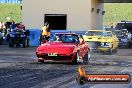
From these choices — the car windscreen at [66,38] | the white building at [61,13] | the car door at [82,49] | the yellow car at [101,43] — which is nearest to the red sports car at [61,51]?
the car door at [82,49]

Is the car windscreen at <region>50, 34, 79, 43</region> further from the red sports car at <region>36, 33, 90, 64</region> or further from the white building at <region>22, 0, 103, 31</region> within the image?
the white building at <region>22, 0, 103, 31</region>

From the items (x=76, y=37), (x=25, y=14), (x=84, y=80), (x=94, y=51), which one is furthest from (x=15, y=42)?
(x=84, y=80)

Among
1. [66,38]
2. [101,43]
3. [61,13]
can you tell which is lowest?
[101,43]

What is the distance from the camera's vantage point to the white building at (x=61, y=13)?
108 feet

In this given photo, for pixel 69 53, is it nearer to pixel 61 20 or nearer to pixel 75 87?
pixel 75 87

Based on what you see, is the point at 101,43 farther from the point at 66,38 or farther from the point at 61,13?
the point at 61,13

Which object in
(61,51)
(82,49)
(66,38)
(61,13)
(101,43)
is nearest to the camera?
(61,51)

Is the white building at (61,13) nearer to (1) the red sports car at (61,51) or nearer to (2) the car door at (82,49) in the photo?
(2) the car door at (82,49)

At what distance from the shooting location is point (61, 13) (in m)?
33.3

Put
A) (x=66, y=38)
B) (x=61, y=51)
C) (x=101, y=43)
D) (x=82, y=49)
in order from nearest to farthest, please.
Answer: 1. (x=61, y=51)
2. (x=82, y=49)
3. (x=66, y=38)
4. (x=101, y=43)

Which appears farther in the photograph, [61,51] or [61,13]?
[61,13]

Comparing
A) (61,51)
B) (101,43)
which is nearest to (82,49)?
(61,51)

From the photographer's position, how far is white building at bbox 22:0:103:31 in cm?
3306

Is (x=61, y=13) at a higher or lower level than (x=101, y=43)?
higher
